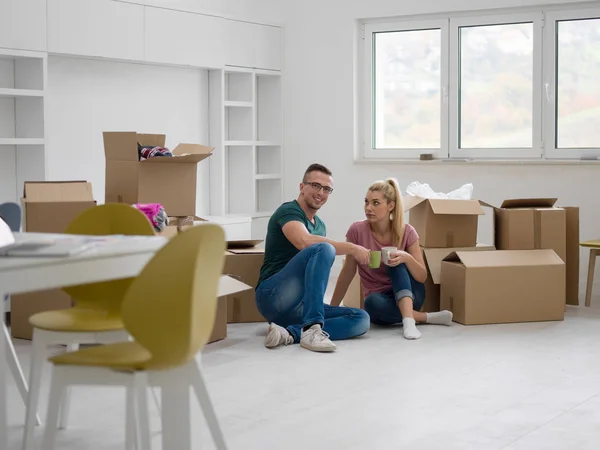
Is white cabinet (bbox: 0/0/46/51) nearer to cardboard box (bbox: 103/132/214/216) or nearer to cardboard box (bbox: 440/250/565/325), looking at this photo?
cardboard box (bbox: 103/132/214/216)

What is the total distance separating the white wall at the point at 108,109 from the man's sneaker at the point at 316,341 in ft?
7.23

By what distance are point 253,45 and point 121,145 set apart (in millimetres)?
2420

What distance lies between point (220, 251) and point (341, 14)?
5.28 metres

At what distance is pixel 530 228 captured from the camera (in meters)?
5.39

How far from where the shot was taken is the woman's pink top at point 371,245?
16.1 feet

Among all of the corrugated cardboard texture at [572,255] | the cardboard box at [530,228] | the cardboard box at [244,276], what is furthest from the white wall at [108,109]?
the corrugated cardboard texture at [572,255]

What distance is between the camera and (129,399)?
2.46m

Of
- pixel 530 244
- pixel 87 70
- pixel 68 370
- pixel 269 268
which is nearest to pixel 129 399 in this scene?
pixel 68 370

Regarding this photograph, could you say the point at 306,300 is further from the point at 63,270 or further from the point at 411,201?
the point at 63,270

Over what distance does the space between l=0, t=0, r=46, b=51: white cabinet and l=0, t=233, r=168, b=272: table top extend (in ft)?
9.04

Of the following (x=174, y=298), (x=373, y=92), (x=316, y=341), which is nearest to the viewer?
(x=174, y=298)

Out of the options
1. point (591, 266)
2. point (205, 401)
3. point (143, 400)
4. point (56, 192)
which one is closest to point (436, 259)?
point (591, 266)

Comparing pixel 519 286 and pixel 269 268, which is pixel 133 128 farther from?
pixel 519 286

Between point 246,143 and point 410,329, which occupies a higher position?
point 246,143
